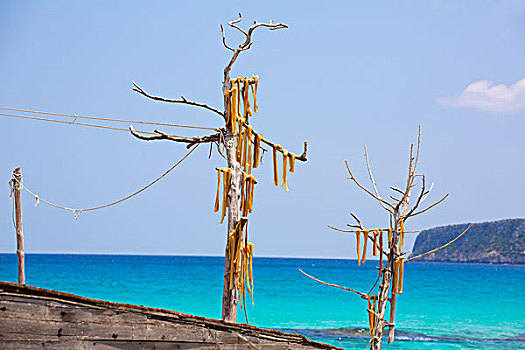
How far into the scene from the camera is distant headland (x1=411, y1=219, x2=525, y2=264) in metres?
137

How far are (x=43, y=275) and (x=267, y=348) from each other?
74620 mm

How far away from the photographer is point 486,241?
143625 millimetres

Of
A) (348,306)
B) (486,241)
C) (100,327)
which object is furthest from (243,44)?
(486,241)

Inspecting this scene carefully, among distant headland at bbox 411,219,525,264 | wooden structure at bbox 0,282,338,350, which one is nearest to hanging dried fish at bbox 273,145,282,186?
wooden structure at bbox 0,282,338,350

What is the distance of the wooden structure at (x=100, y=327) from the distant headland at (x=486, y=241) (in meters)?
134

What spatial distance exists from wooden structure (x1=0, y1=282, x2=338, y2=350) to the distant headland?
134 meters

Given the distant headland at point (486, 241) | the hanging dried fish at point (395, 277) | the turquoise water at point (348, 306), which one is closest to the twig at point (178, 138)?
the hanging dried fish at point (395, 277)

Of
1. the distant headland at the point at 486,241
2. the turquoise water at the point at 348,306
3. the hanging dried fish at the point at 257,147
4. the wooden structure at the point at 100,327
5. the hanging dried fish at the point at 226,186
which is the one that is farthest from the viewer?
the distant headland at the point at 486,241

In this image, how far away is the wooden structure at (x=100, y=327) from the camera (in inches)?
209

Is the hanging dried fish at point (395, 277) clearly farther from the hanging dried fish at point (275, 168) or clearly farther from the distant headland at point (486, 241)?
the distant headland at point (486, 241)

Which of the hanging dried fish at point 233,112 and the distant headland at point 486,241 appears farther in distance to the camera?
the distant headland at point 486,241

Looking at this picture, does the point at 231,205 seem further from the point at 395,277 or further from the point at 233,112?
the point at 395,277

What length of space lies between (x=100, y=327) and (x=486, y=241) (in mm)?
147088

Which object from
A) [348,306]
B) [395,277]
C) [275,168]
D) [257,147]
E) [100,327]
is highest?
[257,147]
